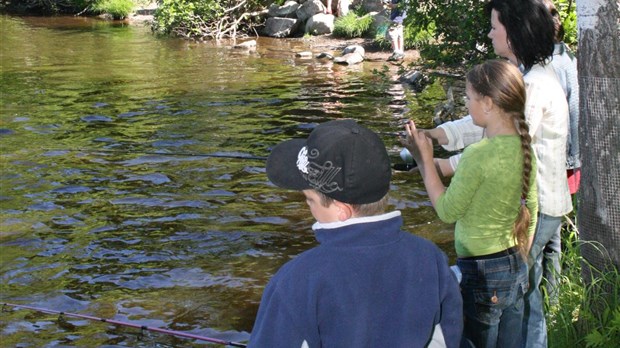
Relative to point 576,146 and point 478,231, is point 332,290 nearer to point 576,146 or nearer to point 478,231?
point 478,231

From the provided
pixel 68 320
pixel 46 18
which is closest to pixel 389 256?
pixel 68 320

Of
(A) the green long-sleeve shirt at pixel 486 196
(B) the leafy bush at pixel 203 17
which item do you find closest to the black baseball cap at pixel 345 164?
(A) the green long-sleeve shirt at pixel 486 196

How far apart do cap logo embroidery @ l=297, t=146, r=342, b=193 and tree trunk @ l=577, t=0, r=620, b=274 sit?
2011mm

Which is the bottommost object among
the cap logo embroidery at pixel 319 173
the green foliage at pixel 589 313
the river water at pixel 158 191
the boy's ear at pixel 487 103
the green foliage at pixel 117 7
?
the river water at pixel 158 191

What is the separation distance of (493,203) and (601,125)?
0.95m

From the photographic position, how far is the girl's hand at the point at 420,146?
133 inches

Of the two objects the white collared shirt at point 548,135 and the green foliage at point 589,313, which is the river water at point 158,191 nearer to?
the green foliage at point 589,313

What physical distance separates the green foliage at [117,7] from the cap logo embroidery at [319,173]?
23.7 metres

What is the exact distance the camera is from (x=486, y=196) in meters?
3.24

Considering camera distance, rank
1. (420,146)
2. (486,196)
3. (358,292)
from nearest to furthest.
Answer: (358,292) → (486,196) → (420,146)

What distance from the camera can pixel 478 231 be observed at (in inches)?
129

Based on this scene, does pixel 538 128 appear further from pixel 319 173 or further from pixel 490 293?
pixel 319 173

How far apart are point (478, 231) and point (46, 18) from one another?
24757 millimetres

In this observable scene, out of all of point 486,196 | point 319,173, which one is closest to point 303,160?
point 319,173
